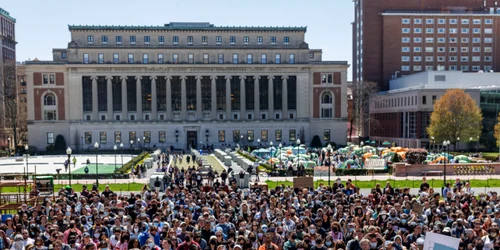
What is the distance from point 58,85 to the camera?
10438 cm

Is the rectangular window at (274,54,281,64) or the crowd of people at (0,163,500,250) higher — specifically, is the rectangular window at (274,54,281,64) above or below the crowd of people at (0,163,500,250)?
above

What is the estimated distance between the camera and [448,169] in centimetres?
5209

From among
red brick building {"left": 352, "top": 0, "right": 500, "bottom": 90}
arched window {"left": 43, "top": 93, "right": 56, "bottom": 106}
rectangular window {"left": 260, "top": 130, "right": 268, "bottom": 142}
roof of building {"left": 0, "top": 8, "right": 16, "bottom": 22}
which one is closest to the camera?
arched window {"left": 43, "top": 93, "right": 56, "bottom": 106}

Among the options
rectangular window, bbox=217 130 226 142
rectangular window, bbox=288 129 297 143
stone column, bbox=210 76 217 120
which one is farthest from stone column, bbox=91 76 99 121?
rectangular window, bbox=288 129 297 143

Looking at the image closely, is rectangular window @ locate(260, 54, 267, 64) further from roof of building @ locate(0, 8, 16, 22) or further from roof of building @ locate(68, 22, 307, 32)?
roof of building @ locate(0, 8, 16, 22)

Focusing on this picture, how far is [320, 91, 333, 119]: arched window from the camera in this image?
4257 inches

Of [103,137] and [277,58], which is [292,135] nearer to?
[277,58]

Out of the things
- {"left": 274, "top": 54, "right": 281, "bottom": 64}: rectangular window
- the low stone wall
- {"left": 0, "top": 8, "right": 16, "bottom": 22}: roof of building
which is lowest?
the low stone wall

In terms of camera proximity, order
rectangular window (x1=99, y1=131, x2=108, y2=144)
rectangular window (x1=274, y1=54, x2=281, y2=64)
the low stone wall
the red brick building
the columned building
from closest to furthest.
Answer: the low stone wall < rectangular window (x1=99, y1=131, x2=108, y2=144) < the columned building < rectangular window (x1=274, y1=54, x2=281, y2=64) < the red brick building

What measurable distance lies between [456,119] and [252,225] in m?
72.6

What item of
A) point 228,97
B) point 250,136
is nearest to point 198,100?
point 228,97

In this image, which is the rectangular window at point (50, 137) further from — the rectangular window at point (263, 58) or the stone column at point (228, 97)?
the rectangular window at point (263, 58)

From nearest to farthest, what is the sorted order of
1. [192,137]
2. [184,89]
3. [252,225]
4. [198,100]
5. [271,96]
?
[252,225]
[192,137]
[184,89]
[198,100]
[271,96]

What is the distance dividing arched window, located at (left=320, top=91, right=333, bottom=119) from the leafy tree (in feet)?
166
